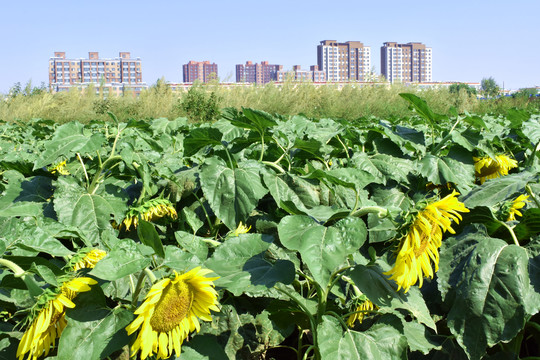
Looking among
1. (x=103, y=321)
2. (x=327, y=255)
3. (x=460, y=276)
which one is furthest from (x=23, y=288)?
(x=460, y=276)

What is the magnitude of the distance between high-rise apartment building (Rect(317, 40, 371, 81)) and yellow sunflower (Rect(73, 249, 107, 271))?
19501 centimetres

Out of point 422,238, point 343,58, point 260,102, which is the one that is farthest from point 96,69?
point 422,238

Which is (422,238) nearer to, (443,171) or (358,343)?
(358,343)

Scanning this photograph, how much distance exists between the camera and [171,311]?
1092 mm

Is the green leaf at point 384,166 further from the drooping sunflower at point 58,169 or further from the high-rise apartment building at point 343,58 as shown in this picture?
the high-rise apartment building at point 343,58

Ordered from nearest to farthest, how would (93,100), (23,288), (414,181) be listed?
(23,288) < (414,181) < (93,100)

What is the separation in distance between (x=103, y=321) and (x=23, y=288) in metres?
0.19

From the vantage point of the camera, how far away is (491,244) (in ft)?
4.69

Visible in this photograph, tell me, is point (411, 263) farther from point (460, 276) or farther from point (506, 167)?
point (506, 167)

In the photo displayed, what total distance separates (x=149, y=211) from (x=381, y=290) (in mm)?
865

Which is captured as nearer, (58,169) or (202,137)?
(202,137)

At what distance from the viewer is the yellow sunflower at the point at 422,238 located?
1207mm

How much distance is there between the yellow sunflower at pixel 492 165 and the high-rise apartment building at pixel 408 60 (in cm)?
20223

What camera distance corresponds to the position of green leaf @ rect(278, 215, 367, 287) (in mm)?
1214
